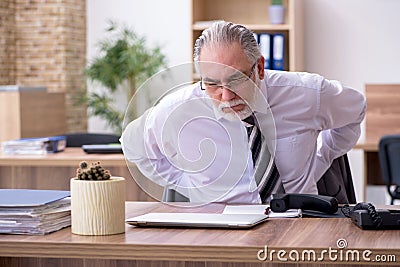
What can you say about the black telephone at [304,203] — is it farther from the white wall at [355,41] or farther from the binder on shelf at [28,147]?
the white wall at [355,41]

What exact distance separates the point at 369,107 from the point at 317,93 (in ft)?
11.6

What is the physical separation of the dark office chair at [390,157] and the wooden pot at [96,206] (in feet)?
11.7

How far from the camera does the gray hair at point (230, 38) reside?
2207 mm

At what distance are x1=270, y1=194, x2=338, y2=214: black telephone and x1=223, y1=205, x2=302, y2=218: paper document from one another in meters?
0.02

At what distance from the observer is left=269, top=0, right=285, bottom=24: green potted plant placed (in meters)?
6.23

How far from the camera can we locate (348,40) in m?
6.57

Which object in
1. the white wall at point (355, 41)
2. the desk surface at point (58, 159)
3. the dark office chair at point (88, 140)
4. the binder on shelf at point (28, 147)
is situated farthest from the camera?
the white wall at point (355, 41)

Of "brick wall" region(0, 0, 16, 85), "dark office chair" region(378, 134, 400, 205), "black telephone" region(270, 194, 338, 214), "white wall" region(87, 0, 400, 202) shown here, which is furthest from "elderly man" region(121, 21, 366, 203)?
"brick wall" region(0, 0, 16, 85)

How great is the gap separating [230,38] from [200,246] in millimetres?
679

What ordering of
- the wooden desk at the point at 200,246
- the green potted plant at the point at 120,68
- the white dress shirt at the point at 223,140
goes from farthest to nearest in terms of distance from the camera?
the green potted plant at the point at 120,68 < the white dress shirt at the point at 223,140 < the wooden desk at the point at 200,246

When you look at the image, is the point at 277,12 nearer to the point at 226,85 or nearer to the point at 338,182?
the point at 338,182

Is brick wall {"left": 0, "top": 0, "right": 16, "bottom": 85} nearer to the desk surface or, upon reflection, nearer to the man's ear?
the desk surface

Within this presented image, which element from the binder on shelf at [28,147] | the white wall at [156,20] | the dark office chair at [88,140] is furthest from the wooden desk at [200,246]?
the white wall at [156,20]

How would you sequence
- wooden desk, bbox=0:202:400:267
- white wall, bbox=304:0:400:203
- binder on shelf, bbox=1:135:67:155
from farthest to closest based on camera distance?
white wall, bbox=304:0:400:203
binder on shelf, bbox=1:135:67:155
wooden desk, bbox=0:202:400:267
